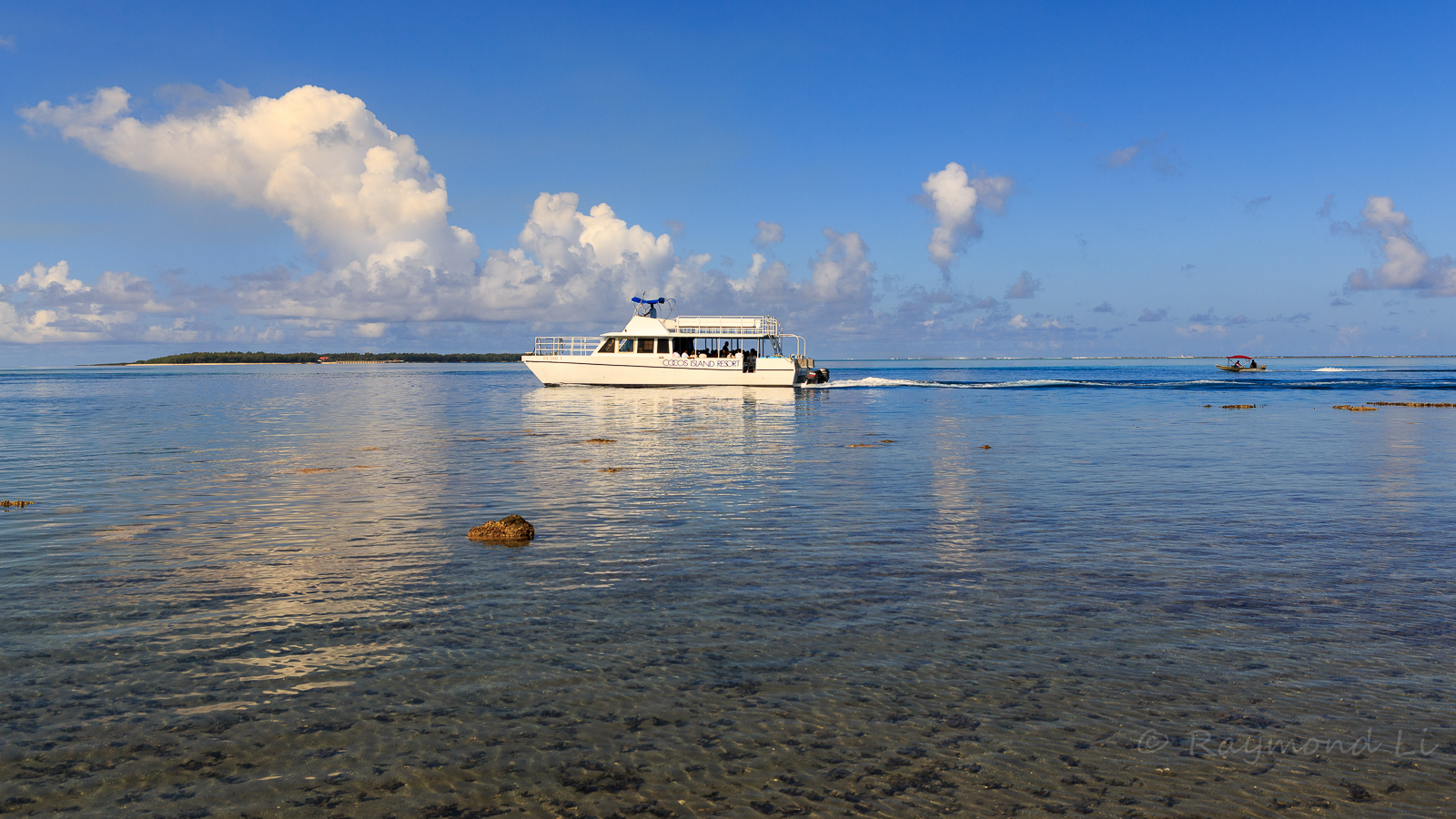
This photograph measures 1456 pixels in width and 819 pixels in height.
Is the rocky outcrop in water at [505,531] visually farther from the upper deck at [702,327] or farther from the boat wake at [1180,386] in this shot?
the boat wake at [1180,386]

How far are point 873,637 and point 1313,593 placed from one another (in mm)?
5014

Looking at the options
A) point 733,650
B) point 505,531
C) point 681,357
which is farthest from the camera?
point 681,357

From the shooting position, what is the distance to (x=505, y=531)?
450 inches

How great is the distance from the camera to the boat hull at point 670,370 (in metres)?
60.3

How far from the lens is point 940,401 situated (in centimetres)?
5269

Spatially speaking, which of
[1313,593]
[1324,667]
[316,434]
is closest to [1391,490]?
[1313,593]

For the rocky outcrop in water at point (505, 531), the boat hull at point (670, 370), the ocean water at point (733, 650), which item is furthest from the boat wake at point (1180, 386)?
the rocky outcrop in water at point (505, 531)

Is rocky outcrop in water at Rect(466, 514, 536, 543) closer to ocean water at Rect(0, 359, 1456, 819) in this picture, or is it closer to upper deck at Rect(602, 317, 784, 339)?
ocean water at Rect(0, 359, 1456, 819)

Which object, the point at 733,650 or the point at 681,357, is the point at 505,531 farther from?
the point at 681,357

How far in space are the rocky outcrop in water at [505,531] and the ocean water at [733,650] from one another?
0.20 metres

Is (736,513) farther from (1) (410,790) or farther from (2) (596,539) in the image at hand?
(1) (410,790)

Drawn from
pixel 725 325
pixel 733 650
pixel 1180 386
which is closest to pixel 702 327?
pixel 725 325

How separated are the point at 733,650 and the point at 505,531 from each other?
5.51 metres

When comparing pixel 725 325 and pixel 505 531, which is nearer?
pixel 505 531
